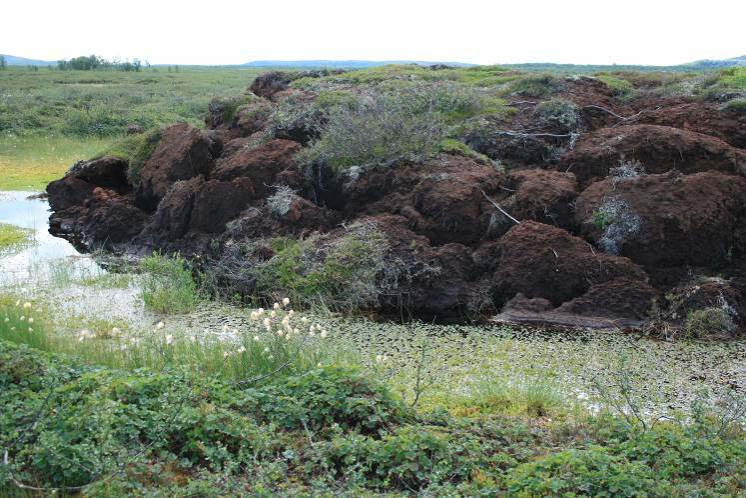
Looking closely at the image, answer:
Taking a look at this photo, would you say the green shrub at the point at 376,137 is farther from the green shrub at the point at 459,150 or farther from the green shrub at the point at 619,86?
the green shrub at the point at 619,86

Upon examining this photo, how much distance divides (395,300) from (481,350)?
1876mm

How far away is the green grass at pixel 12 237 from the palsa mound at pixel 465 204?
642 mm

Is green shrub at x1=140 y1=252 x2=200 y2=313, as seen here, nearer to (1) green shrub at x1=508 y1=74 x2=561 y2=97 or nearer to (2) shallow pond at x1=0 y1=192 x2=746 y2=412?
(2) shallow pond at x1=0 y1=192 x2=746 y2=412

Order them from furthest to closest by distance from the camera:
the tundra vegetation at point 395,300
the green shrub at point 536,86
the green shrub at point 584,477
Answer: the green shrub at point 536,86, the tundra vegetation at point 395,300, the green shrub at point 584,477

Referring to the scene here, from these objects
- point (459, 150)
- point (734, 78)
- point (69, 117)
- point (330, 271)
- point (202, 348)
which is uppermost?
point (734, 78)

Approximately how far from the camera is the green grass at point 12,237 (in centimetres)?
1251

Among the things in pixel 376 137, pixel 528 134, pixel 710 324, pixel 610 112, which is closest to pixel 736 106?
pixel 610 112

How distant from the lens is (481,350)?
7543 millimetres

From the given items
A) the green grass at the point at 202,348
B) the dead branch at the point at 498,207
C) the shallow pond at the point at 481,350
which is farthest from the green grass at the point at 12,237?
the dead branch at the point at 498,207

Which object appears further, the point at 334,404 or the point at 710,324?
the point at 710,324

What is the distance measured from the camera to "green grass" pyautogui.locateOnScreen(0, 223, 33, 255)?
12.5 metres

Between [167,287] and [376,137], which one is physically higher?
[376,137]

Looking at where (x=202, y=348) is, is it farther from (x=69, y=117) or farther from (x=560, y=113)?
(x=69, y=117)

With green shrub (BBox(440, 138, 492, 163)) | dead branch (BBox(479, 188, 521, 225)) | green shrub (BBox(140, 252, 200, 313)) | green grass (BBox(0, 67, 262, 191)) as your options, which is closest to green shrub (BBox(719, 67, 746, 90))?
green shrub (BBox(440, 138, 492, 163))
